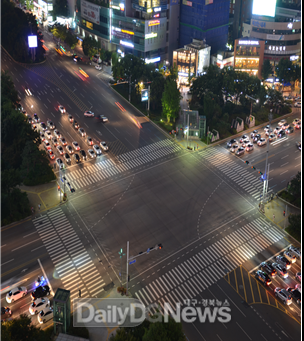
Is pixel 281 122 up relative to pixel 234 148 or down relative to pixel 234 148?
up

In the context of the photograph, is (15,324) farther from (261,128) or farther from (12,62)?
(12,62)

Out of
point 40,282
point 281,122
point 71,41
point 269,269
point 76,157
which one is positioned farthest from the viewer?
point 71,41

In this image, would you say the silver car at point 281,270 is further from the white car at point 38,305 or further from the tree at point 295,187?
the white car at point 38,305

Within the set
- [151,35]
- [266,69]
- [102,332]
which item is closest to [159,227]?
[102,332]

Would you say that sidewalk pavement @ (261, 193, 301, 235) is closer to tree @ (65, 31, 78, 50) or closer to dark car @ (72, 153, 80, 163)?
dark car @ (72, 153, 80, 163)

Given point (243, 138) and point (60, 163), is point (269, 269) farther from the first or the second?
point (60, 163)

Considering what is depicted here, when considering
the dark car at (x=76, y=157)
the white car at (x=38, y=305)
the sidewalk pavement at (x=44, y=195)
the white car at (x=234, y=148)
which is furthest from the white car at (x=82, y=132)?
the white car at (x=38, y=305)

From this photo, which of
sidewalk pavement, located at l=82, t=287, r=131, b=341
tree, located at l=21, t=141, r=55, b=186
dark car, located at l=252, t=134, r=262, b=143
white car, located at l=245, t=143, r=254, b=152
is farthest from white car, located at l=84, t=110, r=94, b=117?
sidewalk pavement, located at l=82, t=287, r=131, b=341
